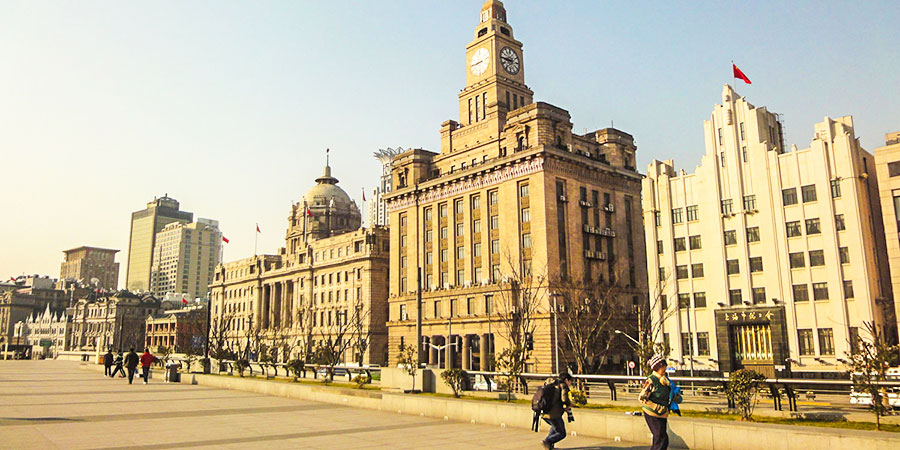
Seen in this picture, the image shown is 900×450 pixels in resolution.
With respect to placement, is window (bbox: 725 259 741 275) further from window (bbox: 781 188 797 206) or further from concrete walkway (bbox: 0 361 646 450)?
concrete walkway (bbox: 0 361 646 450)

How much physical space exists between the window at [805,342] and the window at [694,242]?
10018 millimetres

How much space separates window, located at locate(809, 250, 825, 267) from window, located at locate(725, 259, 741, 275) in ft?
16.7

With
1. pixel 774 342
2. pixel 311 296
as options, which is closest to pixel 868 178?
pixel 774 342

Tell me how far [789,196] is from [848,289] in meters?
A: 7.77

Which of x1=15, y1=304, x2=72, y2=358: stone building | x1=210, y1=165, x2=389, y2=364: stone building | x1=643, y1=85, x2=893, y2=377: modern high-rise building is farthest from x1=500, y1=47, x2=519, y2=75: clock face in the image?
x1=15, y1=304, x2=72, y2=358: stone building

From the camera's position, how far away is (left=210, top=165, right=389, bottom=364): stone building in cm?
9350

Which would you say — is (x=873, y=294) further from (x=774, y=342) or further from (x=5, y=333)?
(x=5, y=333)

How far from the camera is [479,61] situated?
261 feet

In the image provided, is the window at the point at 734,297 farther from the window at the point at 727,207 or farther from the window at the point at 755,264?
the window at the point at 727,207

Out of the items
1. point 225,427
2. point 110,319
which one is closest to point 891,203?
point 225,427

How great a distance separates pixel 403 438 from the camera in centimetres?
1644

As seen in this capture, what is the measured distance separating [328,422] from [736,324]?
132 ft

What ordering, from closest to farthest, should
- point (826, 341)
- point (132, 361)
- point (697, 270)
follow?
point (132, 361), point (826, 341), point (697, 270)

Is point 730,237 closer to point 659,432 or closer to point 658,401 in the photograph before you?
point 659,432
